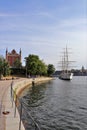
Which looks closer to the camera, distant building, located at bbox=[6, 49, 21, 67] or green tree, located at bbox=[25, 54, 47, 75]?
green tree, located at bbox=[25, 54, 47, 75]

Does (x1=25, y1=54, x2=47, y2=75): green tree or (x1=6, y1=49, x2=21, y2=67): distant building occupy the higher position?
(x1=6, y1=49, x2=21, y2=67): distant building

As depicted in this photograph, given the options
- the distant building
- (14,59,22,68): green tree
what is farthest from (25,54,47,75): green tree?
the distant building

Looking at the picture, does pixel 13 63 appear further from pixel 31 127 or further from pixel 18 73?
pixel 31 127

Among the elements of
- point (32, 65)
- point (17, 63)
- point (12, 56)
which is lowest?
point (32, 65)

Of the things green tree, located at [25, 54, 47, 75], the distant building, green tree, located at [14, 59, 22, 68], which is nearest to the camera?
green tree, located at [25, 54, 47, 75]

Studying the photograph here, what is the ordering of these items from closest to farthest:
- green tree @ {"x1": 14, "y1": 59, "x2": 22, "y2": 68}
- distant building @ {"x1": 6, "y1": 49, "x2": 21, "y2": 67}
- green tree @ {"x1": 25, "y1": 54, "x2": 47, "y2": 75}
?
green tree @ {"x1": 25, "y1": 54, "x2": 47, "y2": 75} → green tree @ {"x1": 14, "y1": 59, "x2": 22, "y2": 68} → distant building @ {"x1": 6, "y1": 49, "x2": 21, "y2": 67}

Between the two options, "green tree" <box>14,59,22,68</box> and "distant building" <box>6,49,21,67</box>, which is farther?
"distant building" <box>6,49,21,67</box>

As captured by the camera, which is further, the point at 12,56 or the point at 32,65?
Result: the point at 12,56

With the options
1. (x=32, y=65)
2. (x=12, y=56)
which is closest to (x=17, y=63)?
(x=12, y=56)

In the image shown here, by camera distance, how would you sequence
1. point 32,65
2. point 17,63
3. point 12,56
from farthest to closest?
1. point 12,56
2. point 17,63
3. point 32,65

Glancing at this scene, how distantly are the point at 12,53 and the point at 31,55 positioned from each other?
42.2m

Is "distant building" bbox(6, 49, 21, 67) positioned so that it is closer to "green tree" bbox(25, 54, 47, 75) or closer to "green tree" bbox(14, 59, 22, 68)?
"green tree" bbox(14, 59, 22, 68)

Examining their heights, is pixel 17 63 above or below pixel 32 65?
above

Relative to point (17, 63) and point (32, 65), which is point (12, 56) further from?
point (32, 65)
